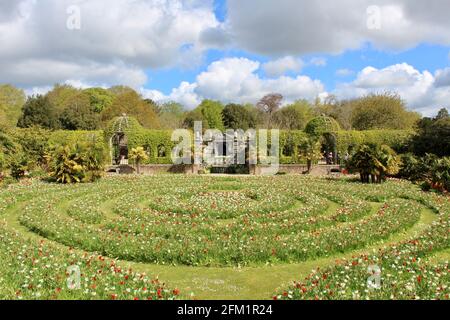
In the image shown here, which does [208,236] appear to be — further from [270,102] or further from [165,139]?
[270,102]

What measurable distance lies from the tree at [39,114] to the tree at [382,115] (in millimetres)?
40432

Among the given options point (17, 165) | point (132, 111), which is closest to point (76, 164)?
point (17, 165)

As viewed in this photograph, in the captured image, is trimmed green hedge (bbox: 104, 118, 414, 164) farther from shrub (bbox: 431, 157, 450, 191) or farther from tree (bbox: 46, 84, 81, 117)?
tree (bbox: 46, 84, 81, 117)

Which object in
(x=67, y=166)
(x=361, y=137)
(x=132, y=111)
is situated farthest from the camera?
(x=132, y=111)

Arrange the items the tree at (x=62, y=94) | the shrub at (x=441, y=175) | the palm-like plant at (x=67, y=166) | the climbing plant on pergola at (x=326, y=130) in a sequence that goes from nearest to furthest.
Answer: the shrub at (x=441, y=175) → the palm-like plant at (x=67, y=166) → the climbing plant on pergola at (x=326, y=130) → the tree at (x=62, y=94)

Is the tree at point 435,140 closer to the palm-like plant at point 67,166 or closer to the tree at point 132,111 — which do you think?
→ the palm-like plant at point 67,166

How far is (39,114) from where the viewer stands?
4869 cm

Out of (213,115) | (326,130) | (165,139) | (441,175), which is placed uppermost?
(213,115)

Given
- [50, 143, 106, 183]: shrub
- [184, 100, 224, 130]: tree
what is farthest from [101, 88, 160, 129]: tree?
[50, 143, 106, 183]: shrub

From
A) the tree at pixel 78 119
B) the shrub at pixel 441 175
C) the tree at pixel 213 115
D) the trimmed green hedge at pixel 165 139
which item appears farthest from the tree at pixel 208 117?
Result: the shrub at pixel 441 175

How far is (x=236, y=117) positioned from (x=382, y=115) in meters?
28.1

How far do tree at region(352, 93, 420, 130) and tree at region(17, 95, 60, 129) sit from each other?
40432mm

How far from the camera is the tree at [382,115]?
156 ft

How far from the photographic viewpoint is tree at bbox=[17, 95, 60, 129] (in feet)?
159
